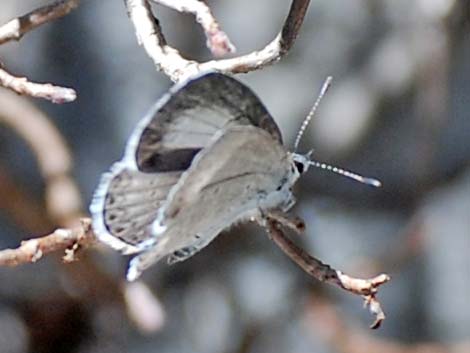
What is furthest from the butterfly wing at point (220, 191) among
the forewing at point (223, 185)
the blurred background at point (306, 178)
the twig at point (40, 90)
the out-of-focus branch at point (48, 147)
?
the blurred background at point (306, 178)

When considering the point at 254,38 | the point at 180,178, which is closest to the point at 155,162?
the point at 180,178

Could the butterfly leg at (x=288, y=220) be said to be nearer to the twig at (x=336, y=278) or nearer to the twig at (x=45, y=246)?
the twig at (x=336, y=278)

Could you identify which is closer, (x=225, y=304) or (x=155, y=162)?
(x=155, y=162)

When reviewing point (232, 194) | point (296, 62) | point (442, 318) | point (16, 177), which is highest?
point (232, 194)

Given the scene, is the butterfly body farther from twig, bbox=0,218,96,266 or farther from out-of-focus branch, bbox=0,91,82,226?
out-of-focus branch, bbox=0,91,82,226

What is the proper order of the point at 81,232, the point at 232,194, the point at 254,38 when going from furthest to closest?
the point at 254,38
the point at 232,194
the point at 81,232

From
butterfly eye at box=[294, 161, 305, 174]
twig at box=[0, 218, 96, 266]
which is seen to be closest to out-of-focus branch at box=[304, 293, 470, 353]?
butterfly eye at box=[294, 161, 305, 174]

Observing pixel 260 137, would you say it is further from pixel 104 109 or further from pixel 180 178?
pixel 104 109

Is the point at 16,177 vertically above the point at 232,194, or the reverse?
the point at 232,194
